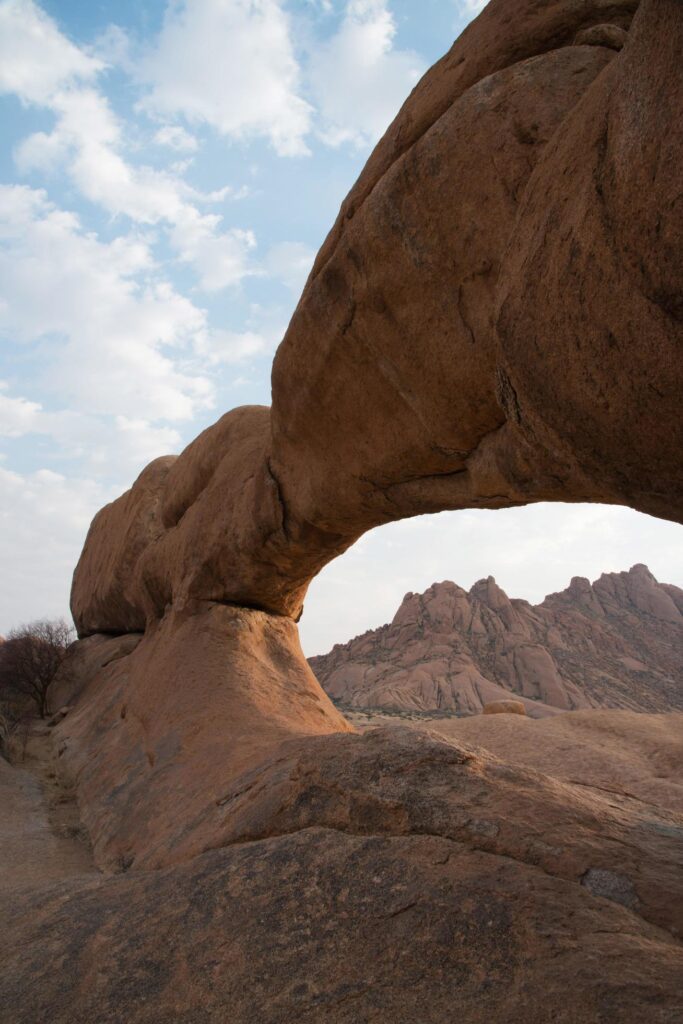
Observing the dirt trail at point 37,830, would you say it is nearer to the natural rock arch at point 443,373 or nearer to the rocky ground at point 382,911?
the natural rock arch at point 443,373

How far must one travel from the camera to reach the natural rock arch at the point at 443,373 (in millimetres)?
2541

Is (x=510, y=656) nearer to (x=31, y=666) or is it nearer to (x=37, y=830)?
(x=31, y=666)

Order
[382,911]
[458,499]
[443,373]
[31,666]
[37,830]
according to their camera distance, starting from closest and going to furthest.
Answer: [382,911] → [443,373] → [458,499] → [37,830] → [31,666]

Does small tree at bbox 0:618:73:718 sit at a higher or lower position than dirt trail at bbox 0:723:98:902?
higher

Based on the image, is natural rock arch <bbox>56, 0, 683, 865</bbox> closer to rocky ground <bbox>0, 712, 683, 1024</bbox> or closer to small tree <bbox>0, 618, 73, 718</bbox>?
rocky ground <bbox>0, 712, 683, 1024</bbox>

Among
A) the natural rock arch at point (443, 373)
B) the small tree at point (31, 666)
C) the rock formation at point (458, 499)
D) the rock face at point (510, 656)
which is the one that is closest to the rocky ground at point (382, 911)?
the rock formation at point (458, 499)

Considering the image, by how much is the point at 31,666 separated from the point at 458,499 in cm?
1209

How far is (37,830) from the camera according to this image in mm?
6828

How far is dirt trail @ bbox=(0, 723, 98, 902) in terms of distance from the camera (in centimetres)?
554

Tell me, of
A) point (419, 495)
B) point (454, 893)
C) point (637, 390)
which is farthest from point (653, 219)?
point (419, 495)

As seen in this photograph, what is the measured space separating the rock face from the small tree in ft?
56.0

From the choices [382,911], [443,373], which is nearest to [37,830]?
[382,911]

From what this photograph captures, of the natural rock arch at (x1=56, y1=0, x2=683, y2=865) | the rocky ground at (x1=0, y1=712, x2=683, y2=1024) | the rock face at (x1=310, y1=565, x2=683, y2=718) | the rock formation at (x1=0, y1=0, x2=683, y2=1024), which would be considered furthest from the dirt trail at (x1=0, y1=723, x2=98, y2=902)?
the rock face at (x1=310, y1=565, x2=683, y2=718)

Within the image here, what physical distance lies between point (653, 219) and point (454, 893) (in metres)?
2.91
